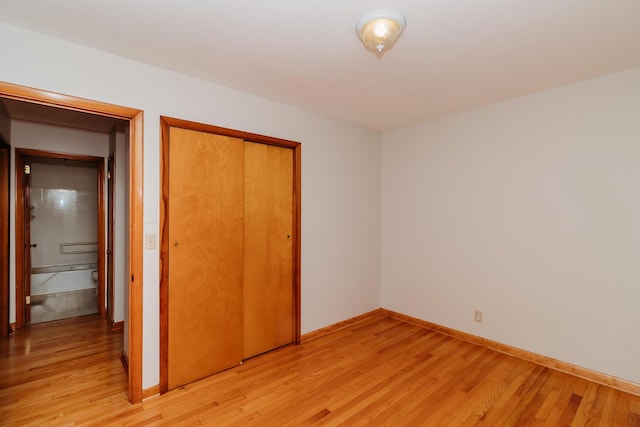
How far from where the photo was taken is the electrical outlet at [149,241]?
7.12ft

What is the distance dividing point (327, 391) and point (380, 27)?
251cm

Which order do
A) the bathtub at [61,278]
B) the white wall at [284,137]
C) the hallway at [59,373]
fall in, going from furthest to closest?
1. the bathtub at [61,278]
2. the hallway at [59,373]
3. the white wall at [284,137]

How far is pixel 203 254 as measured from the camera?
242 cm

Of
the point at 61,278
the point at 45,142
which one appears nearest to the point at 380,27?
the point at 45,142

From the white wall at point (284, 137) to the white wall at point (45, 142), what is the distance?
2.34 metres

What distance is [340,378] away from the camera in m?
2.43

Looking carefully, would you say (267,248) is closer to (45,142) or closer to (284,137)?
(284,137)

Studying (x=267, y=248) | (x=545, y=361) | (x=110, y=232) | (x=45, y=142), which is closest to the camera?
(x=545, y=361)

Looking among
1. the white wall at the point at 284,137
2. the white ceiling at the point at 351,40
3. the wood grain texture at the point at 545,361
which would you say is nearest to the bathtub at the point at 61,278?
the white wall at the point at 284,137

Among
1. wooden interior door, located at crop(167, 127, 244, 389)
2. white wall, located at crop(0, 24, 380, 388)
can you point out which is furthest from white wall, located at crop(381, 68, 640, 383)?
wooden interior door, located at crop(167, 127, 244, 389)

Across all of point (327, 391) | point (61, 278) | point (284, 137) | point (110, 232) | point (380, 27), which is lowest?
point (327, 391)

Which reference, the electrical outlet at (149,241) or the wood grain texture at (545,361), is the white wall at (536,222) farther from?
the electrical outlet at (149,241)

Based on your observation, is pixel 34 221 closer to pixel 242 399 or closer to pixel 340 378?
pixel 242 399

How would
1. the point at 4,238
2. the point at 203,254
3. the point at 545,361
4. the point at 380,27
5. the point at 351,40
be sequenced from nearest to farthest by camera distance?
the point at 380,27, the point at 351,40, the point at 203,254, the point at 545,361, the point at 4,238
